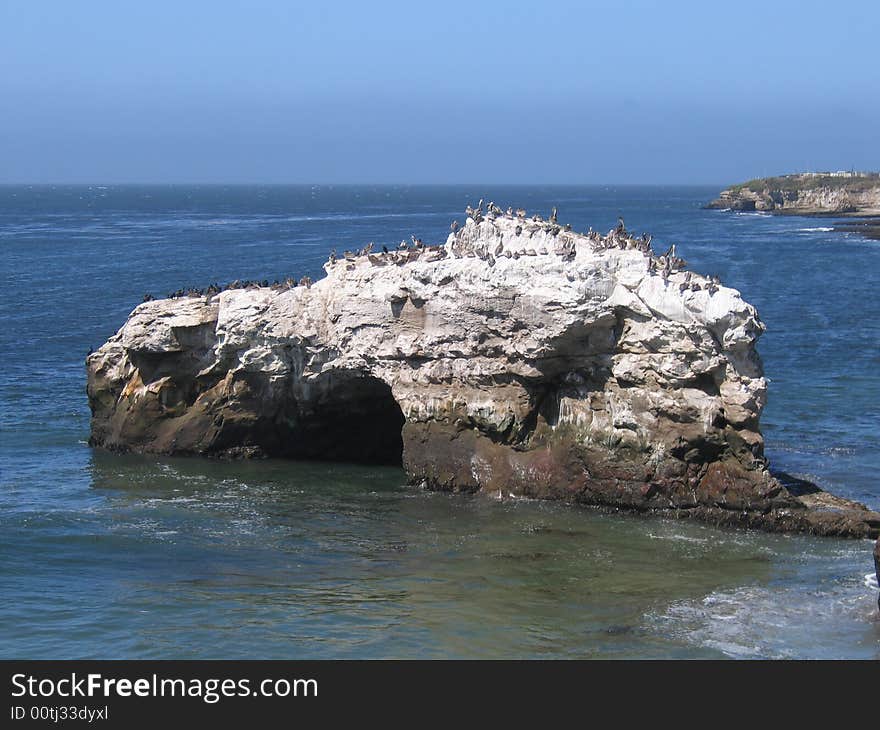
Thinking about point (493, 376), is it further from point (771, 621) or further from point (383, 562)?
point (771, 621)

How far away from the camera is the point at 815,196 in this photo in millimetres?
177500

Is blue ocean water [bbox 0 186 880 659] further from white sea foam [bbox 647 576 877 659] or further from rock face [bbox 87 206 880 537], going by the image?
rock face [bbox 87 206 880 537]

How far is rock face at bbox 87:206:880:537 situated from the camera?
2941cm

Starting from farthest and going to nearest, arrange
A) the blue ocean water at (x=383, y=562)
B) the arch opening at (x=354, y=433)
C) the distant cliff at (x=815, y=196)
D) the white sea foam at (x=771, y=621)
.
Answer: the distant cliff at (x=815, y=196) → the arch opening at (x=354, y=433) → the blue ocean water at (x=383, y=562) → the white sea foam at (x=771, y=621)

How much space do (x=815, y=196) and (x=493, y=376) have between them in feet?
512

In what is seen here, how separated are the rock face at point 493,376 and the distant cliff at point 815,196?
5364 inches

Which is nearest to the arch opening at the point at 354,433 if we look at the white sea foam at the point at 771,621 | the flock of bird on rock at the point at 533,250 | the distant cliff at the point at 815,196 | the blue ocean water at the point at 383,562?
the blue ocean water at the point at 383,562

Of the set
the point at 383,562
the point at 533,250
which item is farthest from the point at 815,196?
the point at 383,562

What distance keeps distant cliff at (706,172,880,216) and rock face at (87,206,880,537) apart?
136 metres

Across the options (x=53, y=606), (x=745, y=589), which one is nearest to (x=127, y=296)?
(x=53, y=606)

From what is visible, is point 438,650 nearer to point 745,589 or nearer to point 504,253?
point 745,589

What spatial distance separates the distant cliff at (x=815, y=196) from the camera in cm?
16650

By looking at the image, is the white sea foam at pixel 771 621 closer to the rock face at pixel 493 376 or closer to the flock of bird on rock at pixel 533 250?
the rock face at pixel 493 376

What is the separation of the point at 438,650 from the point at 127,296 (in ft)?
162
